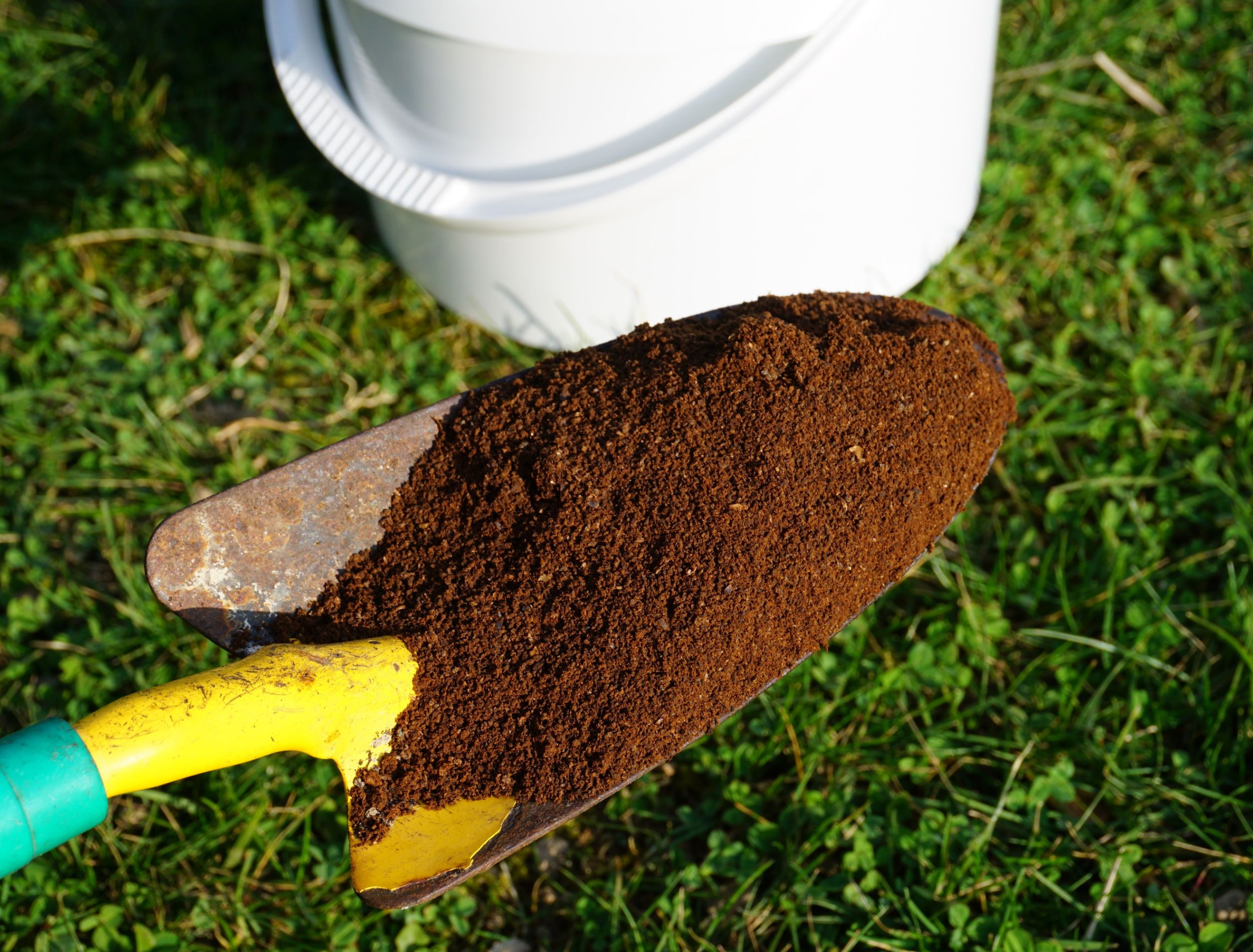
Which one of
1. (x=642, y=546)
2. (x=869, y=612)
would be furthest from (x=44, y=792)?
(x=869, y=612)

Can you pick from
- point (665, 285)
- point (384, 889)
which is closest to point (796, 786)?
point (384, 889)

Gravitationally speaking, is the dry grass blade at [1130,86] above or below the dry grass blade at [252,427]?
below

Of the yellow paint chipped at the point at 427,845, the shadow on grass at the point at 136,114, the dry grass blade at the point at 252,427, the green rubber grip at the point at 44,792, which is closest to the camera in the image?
the green rubber grip at the point at 44,792

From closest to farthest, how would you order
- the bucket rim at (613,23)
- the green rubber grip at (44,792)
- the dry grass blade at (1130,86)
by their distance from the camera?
the green rubber grip at (44,792) < the bucket rim at (613,23) < the dry grass blade at (1130,86)

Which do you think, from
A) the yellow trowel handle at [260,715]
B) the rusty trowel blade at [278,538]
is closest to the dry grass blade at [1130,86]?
the rusty trowel blade at [278,538]

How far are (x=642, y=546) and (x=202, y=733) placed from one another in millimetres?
483

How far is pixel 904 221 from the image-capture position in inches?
72.8

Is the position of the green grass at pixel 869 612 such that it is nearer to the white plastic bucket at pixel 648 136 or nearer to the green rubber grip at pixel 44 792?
the white plastic bucket at pixel 648 136

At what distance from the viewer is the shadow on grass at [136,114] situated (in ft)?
7.46

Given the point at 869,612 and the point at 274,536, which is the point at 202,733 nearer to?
the point at 274,536

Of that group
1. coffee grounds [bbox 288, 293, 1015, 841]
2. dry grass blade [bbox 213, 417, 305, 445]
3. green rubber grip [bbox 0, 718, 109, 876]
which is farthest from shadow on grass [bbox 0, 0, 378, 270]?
green rubber grip [bbox 0, 718, 109, 876]

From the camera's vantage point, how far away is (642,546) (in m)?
1.16

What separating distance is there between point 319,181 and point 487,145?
2.63ft

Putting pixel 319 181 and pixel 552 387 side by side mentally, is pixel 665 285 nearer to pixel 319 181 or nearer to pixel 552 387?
pixel 552 387
